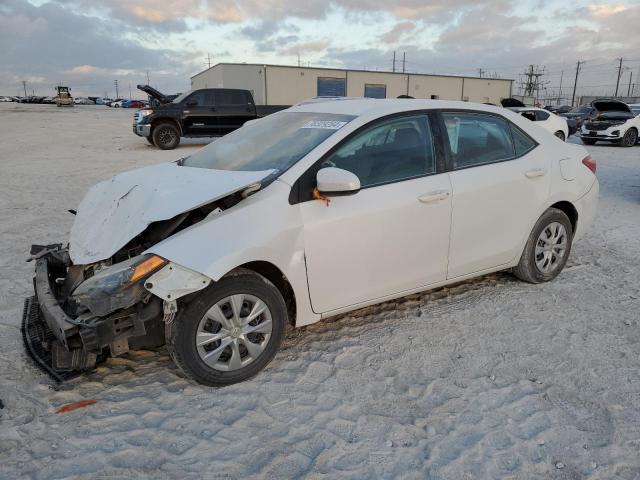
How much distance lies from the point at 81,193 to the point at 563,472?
8.75 m

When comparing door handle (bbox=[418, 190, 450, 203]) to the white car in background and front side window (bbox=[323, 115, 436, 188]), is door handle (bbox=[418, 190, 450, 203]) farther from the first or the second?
the white car in background

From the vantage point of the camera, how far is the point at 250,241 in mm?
2982

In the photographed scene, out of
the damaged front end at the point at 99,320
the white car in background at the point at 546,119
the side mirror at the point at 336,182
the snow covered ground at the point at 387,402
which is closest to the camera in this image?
the snow covered ground at the point at 387,402

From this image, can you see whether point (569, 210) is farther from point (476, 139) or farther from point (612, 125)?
point (612, 125)

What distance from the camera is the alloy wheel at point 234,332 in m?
2.97

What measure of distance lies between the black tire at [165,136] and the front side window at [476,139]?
13.8 meters

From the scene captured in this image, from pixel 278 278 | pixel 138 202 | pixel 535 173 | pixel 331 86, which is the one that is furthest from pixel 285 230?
pixel 331 86

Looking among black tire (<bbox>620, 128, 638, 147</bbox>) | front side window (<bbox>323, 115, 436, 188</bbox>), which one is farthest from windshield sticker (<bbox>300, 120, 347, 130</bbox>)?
Result: black tire (<bbox>620, 128, 638, 147</bbox>)

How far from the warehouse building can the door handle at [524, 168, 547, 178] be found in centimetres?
3651

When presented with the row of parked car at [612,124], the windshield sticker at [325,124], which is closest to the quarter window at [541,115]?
the row of parked car at [612,124]

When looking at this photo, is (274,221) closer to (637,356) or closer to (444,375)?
(444,375)

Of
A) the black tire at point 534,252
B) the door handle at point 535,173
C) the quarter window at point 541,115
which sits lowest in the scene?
the black tire at point 534,252

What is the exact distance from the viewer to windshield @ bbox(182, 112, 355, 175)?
3.51 metres

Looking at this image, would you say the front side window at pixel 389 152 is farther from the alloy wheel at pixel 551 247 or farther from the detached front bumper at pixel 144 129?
the detached front bumper at pixel 144 129
